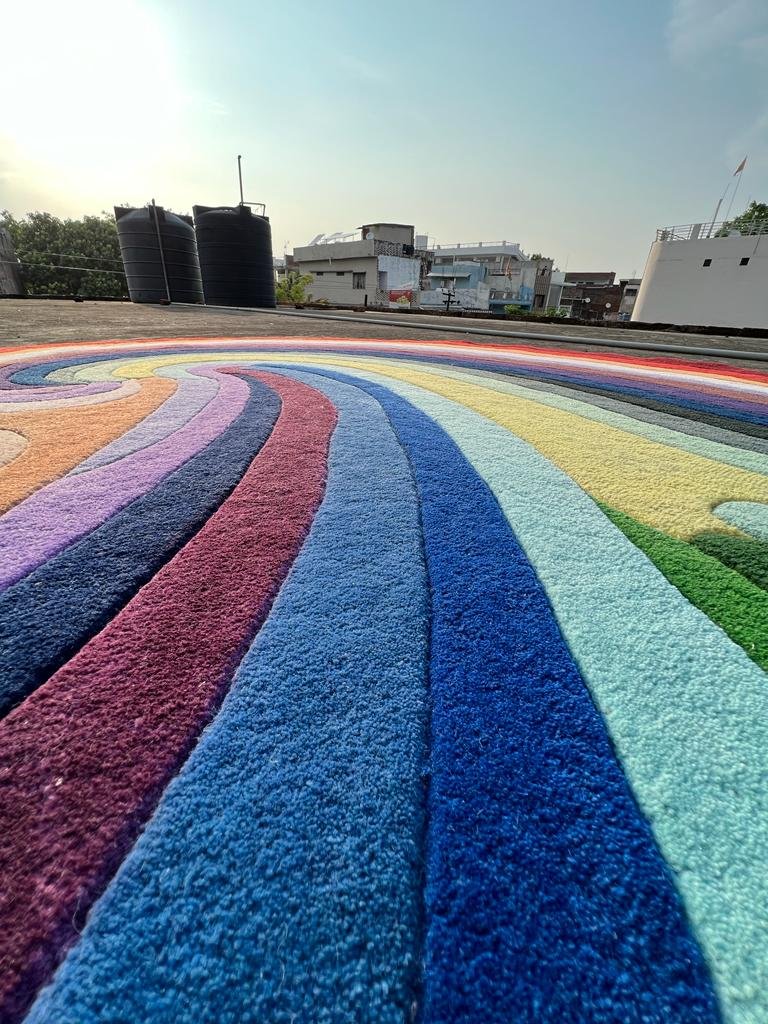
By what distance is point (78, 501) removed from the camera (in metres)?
1.42

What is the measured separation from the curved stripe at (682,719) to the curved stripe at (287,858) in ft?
1.12

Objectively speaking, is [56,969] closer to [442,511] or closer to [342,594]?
[342,594]

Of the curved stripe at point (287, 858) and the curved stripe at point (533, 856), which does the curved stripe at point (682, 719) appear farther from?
the curved stripe at point (287, 858)

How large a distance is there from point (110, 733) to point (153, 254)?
16.1 m

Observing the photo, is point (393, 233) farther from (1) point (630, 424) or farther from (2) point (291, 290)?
(1) point (630, 424)

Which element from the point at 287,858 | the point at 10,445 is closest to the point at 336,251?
the point at 10,445

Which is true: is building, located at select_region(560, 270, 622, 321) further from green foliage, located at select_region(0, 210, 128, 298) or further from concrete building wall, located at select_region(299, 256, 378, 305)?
green foliage, located at select_region(0, 210, 128, 298)

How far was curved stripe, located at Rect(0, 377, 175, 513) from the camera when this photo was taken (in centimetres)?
154

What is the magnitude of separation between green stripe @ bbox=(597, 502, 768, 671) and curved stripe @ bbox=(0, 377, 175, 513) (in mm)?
1852

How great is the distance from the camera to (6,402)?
2402 millimetres

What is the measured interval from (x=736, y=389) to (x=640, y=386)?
0.68m

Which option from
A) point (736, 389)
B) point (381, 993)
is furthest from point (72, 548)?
point (736, 389)

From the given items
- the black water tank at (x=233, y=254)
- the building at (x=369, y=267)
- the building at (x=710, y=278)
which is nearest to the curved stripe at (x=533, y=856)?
the black water tank at (x=233, y=254)

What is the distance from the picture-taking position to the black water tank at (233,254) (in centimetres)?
1295
